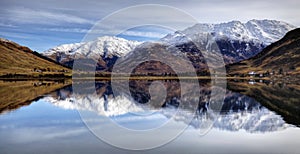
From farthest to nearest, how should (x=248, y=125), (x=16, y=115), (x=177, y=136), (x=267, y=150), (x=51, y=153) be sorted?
(x=16, y=115) < (x=248, y=125) < (x=177, y=136) < (x=267, y=150) < (x=51, y=153)

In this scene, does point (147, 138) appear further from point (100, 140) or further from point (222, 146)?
point (222, 146)

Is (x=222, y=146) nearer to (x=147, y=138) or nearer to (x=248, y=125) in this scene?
(x=147, y=138)

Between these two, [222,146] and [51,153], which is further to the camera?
[222,146]

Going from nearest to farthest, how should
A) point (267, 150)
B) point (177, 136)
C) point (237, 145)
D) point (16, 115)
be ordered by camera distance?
point (267, 150) → point (237, 145) → point (177, 136) → point (16, 115)

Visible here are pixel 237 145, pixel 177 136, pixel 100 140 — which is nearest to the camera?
pixel 237 145

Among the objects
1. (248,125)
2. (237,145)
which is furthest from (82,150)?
(248,125)

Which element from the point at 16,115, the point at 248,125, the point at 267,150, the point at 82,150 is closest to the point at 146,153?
the point at 82,150

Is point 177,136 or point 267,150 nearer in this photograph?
point 267,150

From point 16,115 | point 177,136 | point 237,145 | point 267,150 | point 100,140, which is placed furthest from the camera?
point 16,115
